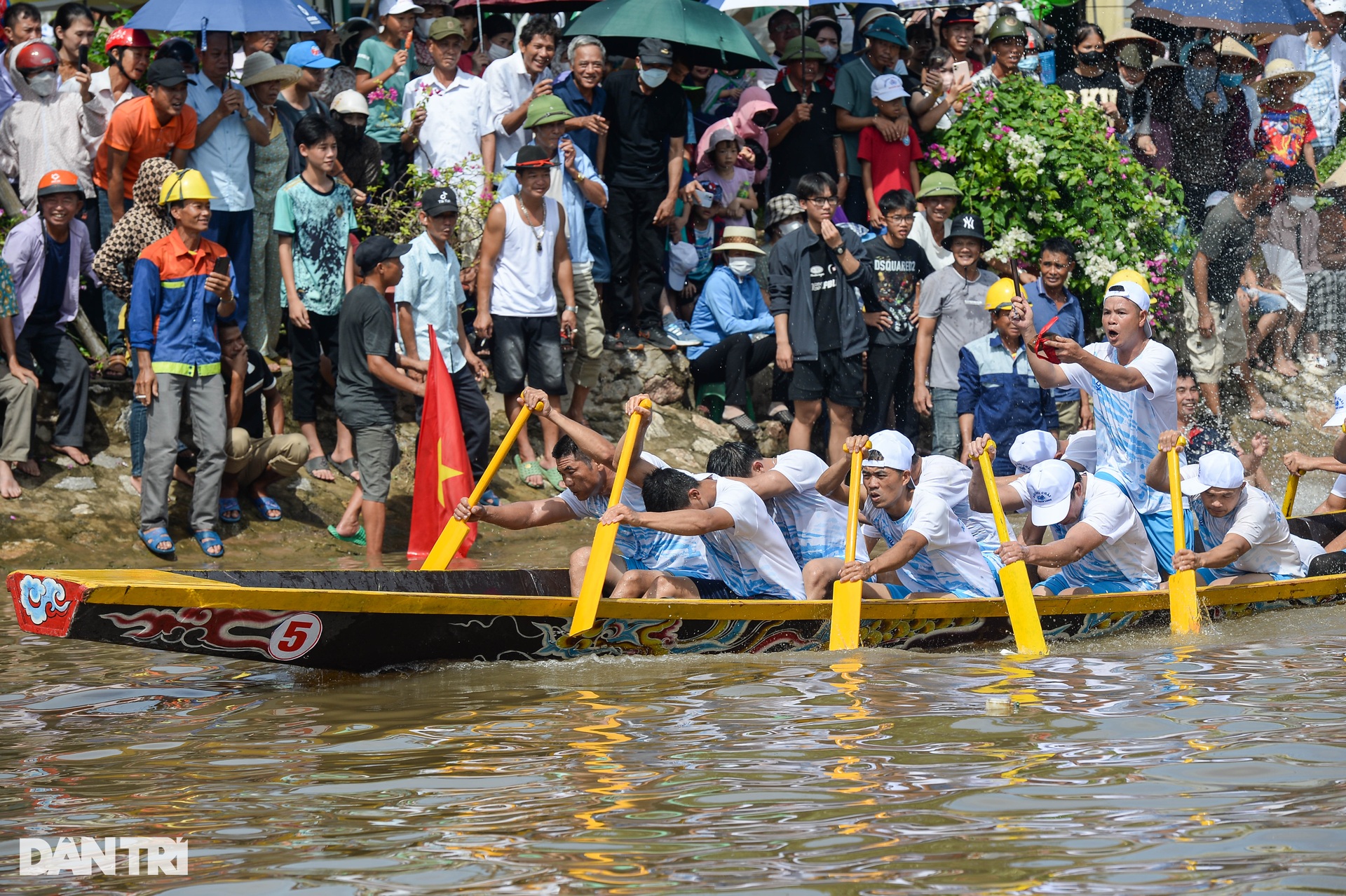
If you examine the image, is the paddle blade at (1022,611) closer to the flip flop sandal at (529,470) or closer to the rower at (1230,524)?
the rower at (1230,524)

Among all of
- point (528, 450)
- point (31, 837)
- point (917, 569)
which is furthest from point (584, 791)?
point (528, 450)

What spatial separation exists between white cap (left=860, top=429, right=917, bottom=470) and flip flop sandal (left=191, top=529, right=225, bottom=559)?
4370 mm

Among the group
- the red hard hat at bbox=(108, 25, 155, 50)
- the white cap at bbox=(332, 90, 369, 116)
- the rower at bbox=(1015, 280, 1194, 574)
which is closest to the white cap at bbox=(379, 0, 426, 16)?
the white cap at bbox=(332, 90, 369, 116)

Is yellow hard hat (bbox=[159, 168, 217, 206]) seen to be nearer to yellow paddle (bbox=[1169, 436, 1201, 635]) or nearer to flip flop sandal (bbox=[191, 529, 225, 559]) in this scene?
flip flop sandal (bbox=[191, 529, 225, 559])

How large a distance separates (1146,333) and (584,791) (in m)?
5.18

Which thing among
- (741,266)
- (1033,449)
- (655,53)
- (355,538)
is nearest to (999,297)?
(1033,449)

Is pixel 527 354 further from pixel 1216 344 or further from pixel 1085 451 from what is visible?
pixel 1216 344

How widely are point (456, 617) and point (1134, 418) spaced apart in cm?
400

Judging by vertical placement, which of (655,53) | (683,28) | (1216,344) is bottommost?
(1216,344)

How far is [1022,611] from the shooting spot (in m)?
7.86

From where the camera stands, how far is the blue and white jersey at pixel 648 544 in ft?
27.0

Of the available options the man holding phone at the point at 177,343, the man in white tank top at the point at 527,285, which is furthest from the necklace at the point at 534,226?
the man holding phone at the point at 177,343

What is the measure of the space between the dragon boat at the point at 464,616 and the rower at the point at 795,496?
645mm

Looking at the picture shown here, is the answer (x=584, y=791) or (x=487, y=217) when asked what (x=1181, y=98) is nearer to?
(x=487, y=217)
